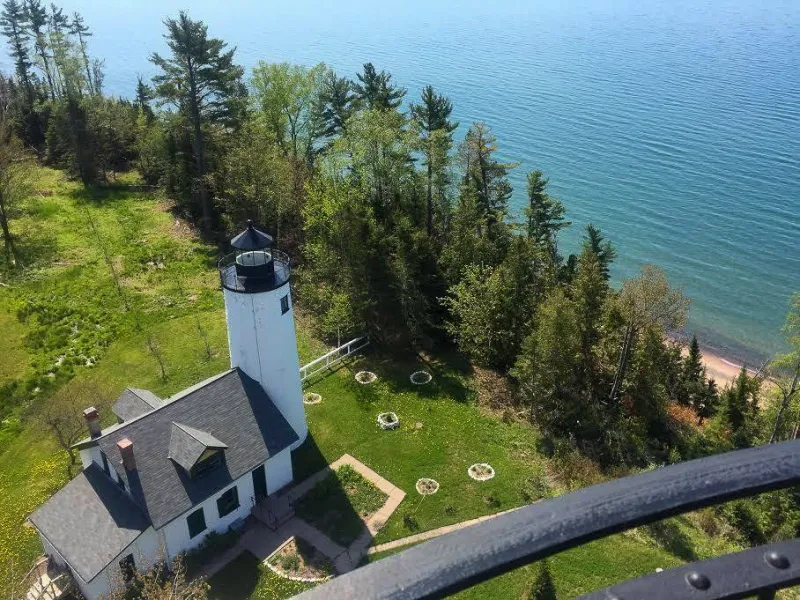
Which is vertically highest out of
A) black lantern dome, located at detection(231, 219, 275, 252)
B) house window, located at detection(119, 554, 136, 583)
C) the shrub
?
black lantern dome, located at detection(231, 219, 275, 252)

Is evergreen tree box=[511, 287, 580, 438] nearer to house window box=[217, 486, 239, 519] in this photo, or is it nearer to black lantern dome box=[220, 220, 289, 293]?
black lantern dome box=[220, 220, 289, 293]

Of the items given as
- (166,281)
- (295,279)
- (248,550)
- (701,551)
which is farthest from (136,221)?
(701,551)

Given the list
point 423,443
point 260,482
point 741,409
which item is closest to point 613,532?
point 260,482

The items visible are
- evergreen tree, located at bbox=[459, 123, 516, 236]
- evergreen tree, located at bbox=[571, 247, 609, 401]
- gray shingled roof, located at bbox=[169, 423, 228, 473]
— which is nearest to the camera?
gray shingled roof, located at bbox=[169, 423, 228, 473]

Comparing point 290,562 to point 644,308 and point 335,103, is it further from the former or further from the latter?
point 335,103

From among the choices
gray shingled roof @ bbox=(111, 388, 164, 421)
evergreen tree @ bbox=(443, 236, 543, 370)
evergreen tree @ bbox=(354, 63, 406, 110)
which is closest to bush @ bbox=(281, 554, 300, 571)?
gray shingled roof @ bbox=(111, 388, 164, 421)

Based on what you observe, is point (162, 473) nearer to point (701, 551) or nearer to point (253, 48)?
point (701, 551)
